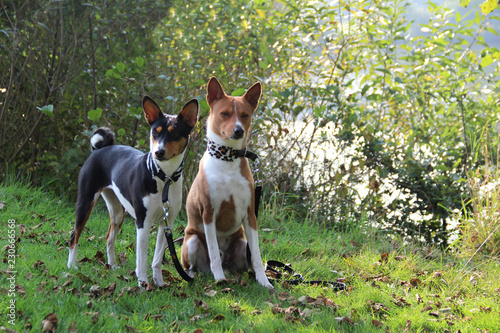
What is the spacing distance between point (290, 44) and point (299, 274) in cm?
349

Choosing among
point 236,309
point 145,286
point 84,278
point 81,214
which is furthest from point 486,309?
point 81,214

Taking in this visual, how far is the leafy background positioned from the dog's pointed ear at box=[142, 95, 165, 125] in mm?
2468

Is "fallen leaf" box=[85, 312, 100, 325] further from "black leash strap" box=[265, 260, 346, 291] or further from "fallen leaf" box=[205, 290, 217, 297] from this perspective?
"black leash strap" box=[265, 260, 346, 291]

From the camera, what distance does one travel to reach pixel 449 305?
11.7 ft

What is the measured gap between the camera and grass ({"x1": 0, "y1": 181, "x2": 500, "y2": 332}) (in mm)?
2963

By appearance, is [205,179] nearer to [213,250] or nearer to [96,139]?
[213,250]

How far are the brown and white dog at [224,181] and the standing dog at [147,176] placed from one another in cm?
26

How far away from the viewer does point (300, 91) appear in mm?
5879

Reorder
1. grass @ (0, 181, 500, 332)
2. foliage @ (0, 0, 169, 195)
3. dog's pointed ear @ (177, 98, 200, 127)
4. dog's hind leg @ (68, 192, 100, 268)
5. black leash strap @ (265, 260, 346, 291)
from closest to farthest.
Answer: grass @ (0, 181, 500, 332), dog's pointed ear @ (177, 98, 200, 127), dog's hind leg @ (68, 192, 100, 268), black leash strap @ (265, 260, 346, 291), foliage @ (0, 0, 169, 195)

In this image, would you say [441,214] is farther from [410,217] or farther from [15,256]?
[15,256]

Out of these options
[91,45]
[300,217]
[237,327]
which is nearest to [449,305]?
[237,327]

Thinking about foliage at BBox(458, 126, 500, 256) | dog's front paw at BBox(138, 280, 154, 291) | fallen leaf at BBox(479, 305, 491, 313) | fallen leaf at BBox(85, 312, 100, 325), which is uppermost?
foliage at BBox(458, 126, 500, 256)

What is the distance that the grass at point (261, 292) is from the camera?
9.72 feet

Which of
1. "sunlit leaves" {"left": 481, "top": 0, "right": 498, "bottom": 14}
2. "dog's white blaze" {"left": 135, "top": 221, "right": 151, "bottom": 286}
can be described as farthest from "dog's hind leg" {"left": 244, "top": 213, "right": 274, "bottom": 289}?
"sunlit leaves" {"left": 481, "top": 0, "right": 498, "bottom": 14}
